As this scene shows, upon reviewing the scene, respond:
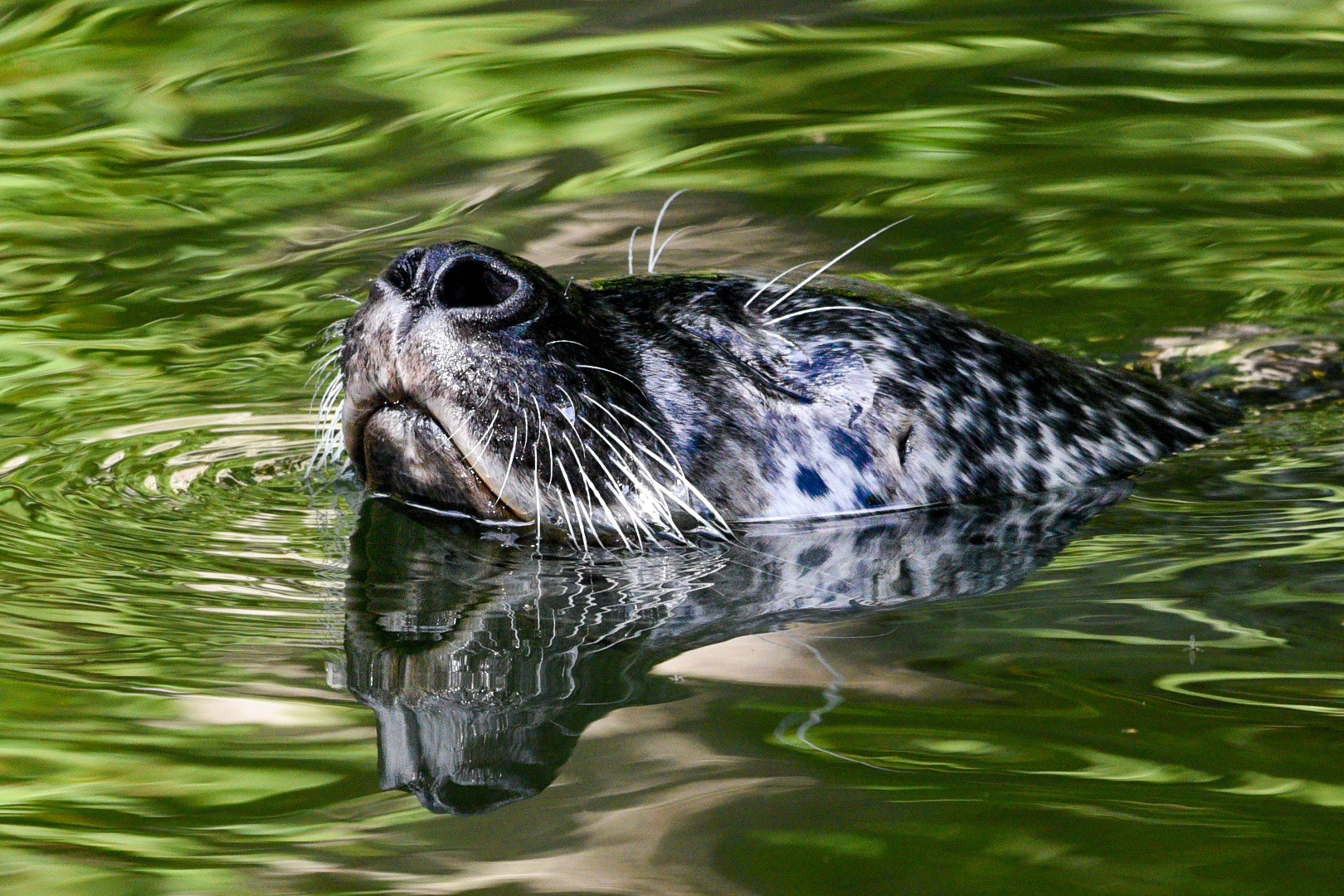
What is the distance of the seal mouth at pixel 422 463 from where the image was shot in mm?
3914

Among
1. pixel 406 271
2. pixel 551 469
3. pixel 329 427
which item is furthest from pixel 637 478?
pixel 329 427

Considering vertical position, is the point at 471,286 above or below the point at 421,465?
above

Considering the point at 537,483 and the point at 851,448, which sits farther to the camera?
the point at 851,448

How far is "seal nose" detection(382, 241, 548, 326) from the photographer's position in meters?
3.73

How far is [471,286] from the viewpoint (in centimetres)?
380

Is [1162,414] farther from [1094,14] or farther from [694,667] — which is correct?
[1094,14]

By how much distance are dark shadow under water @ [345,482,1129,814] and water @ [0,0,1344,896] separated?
0.05 feet

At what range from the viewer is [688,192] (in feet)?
25.1

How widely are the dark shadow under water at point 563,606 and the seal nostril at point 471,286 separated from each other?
610mm

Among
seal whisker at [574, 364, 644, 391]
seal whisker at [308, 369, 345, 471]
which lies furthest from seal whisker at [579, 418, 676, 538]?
seal whisker at [308, 369, 345, 471]

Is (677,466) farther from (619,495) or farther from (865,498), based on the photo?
(865,498)

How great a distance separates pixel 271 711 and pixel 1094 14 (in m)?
7.14

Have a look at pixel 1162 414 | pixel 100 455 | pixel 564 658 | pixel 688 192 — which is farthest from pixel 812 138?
pixel 564 658

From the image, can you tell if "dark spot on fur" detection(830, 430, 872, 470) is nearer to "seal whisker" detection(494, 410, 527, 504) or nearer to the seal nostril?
"seal whisker" detection(494, 410, 527, 504)
